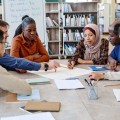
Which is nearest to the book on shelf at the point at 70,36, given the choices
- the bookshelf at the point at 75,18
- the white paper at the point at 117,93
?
the bookshelf at the point at 75,18

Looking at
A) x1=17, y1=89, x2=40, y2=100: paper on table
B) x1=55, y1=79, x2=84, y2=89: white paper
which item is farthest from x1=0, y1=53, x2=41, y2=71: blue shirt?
x1=17, y1=89, x2=40, y2=100: paper on table

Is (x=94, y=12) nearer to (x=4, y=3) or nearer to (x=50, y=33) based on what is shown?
(x=50, y=33)

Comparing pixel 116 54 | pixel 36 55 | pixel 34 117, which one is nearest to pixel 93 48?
pixel 116 54

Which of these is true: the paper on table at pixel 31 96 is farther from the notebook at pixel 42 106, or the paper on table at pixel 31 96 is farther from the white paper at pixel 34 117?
the white paper at pixel 34 117

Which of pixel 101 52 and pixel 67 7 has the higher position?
pixel 67 7

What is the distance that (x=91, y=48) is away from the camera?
9.12ft

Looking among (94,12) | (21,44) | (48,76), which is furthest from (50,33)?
(48,76)

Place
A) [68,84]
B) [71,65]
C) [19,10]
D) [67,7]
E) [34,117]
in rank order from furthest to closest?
[67,7] < [19,10] < [71,65] < [68,84] < [34,117]

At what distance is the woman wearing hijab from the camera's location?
273 centimetres

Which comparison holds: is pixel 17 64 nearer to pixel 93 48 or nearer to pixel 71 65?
pixel 71 65

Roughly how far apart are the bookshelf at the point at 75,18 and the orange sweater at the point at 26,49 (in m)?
3.57

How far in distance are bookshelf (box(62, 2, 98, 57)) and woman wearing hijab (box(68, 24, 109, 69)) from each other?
3623mm

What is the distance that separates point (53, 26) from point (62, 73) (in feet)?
14.1

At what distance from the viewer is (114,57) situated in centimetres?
276
